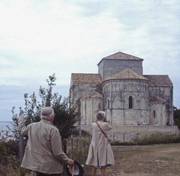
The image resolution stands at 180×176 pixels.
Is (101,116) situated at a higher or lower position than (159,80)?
lower

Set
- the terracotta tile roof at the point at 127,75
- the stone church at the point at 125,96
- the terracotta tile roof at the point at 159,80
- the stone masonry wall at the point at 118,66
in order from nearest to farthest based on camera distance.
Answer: the stone church at the point at 125,96, the terracotta tile roof at the point at 127,75, the stone masonry wall at the point at 118,66, the terracotta tile roof at the point at 159,80

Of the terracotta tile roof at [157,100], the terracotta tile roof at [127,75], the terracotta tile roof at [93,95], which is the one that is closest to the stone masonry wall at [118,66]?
the terracotta tile roof at [93,95]

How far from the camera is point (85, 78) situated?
71.9 meters

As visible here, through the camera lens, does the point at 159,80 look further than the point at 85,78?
Yes

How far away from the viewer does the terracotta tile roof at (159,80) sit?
7212 cm

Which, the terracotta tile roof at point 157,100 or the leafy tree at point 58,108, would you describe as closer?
the leafy tree at point 58,108

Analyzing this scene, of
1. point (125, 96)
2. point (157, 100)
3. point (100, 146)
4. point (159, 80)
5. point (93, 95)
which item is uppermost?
point (159, 80)

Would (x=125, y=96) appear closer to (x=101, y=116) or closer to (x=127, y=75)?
(x=127, y=75)

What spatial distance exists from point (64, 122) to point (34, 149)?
768cm

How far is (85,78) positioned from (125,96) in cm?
903

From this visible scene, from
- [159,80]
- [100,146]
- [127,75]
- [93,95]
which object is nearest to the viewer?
[100,146]

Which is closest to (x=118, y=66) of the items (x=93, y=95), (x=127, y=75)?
(x=127, y=75)

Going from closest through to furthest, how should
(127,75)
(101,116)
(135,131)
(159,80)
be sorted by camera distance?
(101,116), (135,131), (127,75), (159,80)

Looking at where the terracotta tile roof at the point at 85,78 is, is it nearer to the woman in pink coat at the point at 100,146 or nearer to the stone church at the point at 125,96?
the stone church at the point at 125,96
